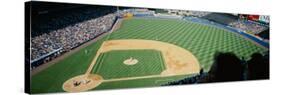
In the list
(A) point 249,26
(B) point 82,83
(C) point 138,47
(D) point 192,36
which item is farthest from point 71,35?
(A) point 249,26

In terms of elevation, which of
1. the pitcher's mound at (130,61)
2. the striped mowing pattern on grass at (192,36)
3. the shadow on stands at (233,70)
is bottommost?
the shadow on stands at (233,70)

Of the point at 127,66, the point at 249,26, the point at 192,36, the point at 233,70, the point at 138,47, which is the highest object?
the point at 249,26

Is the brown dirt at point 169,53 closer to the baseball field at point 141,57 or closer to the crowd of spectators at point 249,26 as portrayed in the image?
the baseball field at point 141,57

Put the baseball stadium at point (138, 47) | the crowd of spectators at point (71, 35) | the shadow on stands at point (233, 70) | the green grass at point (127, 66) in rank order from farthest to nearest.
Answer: the shadow on stands at point (233, 70)
the green grass at point (127, 66)
the baseball stadium at point (138, 47)
the crowd of spectators at point (71, 35)

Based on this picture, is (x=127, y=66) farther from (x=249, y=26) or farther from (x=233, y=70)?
(x=249, y=26)

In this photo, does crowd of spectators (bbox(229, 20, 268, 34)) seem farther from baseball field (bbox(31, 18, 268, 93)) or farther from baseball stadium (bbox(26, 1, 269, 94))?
baseball field (bbox(31, 18, 268, 93))

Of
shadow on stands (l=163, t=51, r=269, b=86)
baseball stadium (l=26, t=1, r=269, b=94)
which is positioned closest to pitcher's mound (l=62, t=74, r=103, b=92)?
baseball stadium (l=26, t=1, r=269, b=94)

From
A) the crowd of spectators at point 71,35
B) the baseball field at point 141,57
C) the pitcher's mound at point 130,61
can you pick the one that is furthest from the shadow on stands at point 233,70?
the crowd of spectators at point 71,35
